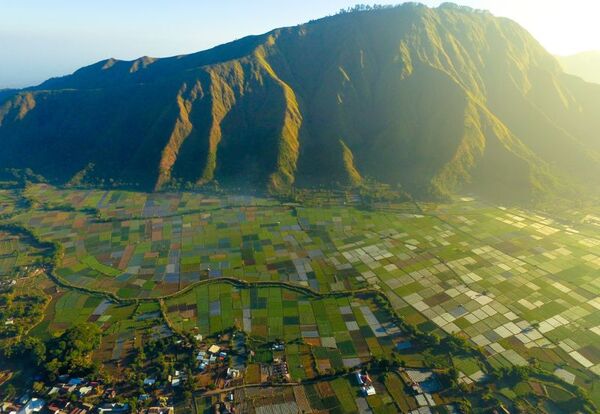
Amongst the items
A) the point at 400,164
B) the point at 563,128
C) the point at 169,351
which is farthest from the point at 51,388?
the point at 563,128

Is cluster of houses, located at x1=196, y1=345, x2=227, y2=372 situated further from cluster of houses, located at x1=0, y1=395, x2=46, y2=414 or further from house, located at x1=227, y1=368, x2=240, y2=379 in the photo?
cluster of houses, located at x1=0, y1=395, x2=46, y2=414

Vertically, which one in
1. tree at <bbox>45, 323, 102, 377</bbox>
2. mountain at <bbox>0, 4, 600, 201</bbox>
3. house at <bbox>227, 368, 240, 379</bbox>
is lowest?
house at <bbox>227, 368, 240, 379</bbox>

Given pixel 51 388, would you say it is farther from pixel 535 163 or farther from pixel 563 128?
pixel 563 128

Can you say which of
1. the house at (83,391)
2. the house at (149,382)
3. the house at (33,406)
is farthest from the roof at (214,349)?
the house at (33,406)

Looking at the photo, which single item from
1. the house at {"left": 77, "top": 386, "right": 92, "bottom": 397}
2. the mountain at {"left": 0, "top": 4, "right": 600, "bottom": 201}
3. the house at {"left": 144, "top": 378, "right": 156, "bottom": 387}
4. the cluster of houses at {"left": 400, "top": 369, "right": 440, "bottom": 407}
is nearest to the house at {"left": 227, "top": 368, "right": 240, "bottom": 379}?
the house at {"left": 144, "top": 378, "right": 156, "bottom": 387}

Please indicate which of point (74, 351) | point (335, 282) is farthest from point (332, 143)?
point (74, 351)
